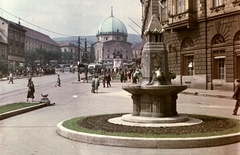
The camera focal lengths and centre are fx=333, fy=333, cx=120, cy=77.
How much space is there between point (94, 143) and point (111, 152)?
38.4 inches

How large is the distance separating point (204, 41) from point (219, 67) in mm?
2708

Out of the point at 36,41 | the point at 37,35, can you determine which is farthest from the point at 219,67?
the point at 37,35

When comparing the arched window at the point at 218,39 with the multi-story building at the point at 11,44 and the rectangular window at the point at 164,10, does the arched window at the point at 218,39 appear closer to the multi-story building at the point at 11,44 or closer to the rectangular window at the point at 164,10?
the rectangular window at the point at 164,10

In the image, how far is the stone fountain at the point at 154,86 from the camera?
35.4 feet

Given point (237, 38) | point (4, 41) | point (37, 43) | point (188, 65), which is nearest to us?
point (237, 38)

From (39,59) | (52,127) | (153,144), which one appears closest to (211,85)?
(52,127)

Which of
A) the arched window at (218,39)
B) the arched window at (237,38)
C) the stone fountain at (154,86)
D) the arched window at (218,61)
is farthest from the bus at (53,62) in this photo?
the stone fountain at (154,86)

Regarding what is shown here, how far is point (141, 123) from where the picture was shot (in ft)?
34.4

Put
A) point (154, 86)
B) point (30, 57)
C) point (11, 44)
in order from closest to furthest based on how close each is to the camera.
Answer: point (154, 86), point (11, 44), point (30, 57)

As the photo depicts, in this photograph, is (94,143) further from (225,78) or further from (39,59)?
(39,59)

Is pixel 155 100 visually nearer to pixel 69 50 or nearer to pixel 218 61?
pixel 218 61

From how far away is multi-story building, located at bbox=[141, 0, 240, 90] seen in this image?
25.5m

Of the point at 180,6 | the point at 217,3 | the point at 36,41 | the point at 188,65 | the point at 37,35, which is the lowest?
the point at 188,65

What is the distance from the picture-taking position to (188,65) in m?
31.0
